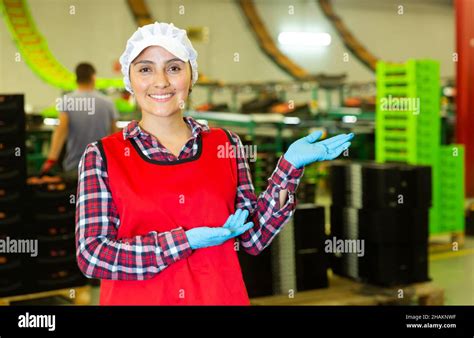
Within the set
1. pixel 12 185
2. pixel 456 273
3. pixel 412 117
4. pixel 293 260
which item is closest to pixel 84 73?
pixel 12 185

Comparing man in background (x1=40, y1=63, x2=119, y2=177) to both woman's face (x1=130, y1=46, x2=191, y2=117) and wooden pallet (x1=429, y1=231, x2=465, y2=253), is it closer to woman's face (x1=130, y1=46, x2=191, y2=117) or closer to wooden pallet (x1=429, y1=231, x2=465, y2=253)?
wooden pallet (x1=429, y1=231, x2=465, y2=253)

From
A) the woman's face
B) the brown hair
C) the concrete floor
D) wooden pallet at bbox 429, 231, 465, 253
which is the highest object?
the brown hair

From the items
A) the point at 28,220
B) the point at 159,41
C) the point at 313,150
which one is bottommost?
the point at 28,220

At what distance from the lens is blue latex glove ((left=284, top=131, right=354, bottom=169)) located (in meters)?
2.08

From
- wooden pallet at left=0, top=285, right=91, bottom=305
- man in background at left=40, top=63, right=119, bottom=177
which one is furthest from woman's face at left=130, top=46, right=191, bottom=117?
man in background at left=40, top=63, right=119, bottom=177

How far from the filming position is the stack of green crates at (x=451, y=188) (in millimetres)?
6828

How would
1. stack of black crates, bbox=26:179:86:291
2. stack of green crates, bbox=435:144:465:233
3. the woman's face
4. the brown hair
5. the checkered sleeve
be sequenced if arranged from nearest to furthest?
the woman's face < the checkered sleeve < stack of black crates, bbox=26:179:86:291 < the brown hair < stack of green crates, bbox=435:144:465:233

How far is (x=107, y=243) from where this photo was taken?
191 cm

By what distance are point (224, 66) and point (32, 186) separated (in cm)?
1309

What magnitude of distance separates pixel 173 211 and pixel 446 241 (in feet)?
19.1

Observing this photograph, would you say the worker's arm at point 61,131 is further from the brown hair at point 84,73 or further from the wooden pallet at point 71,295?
the wooden pallet at point 71,295

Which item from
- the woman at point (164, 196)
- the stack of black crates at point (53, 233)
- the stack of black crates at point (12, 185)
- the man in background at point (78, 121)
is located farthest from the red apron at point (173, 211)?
the man in background at point (78, 121)

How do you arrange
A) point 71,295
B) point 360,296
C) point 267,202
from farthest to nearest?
point 71,295 → point 360,296 → point 267,202

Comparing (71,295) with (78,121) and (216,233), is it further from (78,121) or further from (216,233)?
(216,233)
